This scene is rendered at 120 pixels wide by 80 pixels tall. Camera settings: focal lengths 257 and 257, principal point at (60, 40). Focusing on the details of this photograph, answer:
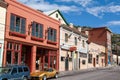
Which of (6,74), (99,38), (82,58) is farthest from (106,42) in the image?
(6,74)

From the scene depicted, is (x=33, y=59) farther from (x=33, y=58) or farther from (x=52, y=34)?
(x=52, y=34)

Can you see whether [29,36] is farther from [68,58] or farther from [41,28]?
[68,58]

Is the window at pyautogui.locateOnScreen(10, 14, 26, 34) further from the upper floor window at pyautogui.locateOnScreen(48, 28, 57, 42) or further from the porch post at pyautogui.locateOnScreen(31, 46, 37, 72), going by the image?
the upper floor window at pyautogui.locateOnScreen(48, 28, 57, 42)

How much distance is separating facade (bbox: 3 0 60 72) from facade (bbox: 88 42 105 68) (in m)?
20.0

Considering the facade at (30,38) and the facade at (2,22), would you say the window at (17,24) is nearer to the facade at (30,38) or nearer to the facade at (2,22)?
the facade at (30,38)

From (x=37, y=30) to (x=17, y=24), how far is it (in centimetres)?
517

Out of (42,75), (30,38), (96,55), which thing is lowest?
(42,75)

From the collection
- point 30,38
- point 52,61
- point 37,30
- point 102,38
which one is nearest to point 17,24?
point 30,38

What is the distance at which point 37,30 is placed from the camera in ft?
124

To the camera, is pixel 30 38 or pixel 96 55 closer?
pixel 30 38

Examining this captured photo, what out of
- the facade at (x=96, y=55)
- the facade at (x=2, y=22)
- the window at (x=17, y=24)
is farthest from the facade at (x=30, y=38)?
the facade at (x=96, y=55)

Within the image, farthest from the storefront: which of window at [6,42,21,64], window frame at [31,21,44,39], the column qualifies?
window at [6,42,21,64]

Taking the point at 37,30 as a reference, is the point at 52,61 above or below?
below

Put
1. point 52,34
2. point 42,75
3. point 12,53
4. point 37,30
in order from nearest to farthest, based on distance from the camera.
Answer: point 42,75 → point 12,53 → point 37,30 → point 52,34
